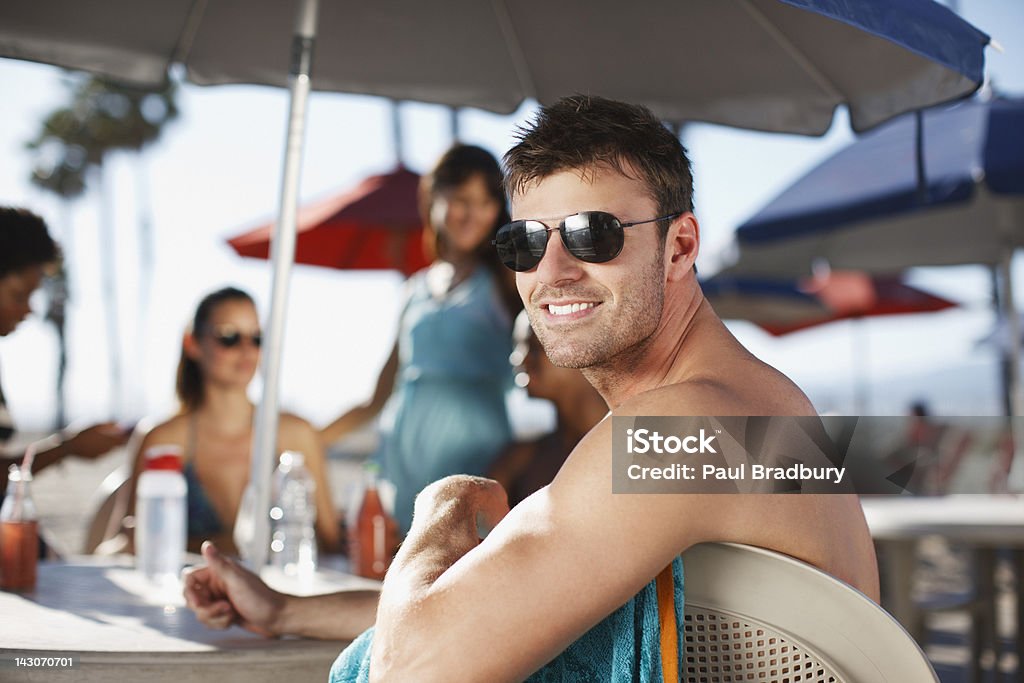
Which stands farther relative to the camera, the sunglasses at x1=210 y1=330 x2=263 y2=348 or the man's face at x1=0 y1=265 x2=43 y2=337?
the sunglasses at x1=210 y1=330 x2=263 y2=348

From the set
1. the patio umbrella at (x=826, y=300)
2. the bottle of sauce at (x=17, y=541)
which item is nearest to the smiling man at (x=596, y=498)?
the bottle of sauce at (x=17, y=541)

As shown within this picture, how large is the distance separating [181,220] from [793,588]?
135 ft

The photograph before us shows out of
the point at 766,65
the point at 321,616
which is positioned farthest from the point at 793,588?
the point at 766,65

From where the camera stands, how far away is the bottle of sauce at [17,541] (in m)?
2.31

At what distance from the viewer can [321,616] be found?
5.84 ft

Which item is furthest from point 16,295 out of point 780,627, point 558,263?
point 780,627

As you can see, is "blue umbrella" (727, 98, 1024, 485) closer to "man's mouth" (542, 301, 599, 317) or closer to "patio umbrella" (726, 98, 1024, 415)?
"patio umbrella" (726, 98, 1024, 415)

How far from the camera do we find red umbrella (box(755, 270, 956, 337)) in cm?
1215

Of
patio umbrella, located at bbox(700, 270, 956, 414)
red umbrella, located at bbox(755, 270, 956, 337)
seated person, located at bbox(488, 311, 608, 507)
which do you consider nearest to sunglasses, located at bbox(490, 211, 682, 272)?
seated person, located at bbox(488, 311, 608, 507)

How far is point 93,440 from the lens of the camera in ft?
10.6

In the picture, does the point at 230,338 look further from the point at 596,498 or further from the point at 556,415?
the point at 596,498

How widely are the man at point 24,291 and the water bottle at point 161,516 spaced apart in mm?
695

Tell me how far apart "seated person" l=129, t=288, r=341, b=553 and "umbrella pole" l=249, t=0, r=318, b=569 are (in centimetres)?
92

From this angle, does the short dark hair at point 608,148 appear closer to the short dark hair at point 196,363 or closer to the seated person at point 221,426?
the seated person at point 221,426
